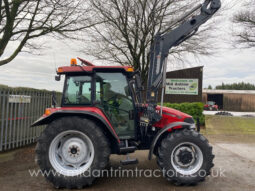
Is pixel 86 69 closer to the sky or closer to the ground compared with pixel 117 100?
closer to the sky

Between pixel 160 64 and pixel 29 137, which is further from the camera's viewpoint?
pixel 29 137

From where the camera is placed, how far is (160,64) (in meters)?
3.97

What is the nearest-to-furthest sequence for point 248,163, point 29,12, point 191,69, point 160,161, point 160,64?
point 160,161
point 160,64
point 248,163
point 29,12
point 191,69

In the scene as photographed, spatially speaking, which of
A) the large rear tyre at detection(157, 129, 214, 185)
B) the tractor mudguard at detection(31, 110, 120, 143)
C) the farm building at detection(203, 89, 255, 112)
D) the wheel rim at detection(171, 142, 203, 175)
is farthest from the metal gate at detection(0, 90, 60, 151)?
the farm building at detection(203, 89, 255, 112)

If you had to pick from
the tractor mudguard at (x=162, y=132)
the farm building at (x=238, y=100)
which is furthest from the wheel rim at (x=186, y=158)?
the farm building at (x=238, y=100)

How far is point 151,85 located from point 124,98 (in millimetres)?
639

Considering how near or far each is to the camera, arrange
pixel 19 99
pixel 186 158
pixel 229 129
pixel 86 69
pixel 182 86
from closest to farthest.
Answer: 1. pixel 186 158
2. pixel 86 69
3. pixel 19 99
4. pixel 229 129
5. pixel 182 86

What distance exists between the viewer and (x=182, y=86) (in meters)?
12.6

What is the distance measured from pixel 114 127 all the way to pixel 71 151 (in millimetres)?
→ 902

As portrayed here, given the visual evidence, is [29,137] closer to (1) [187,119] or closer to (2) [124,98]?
(2) [124,98]

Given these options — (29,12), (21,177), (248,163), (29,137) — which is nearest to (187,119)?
(248,163)

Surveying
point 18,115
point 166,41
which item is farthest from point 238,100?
point 18,115

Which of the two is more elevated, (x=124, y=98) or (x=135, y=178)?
(x=124, y=98)

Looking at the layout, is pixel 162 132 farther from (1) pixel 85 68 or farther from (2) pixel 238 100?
(2) pixel 238 100
